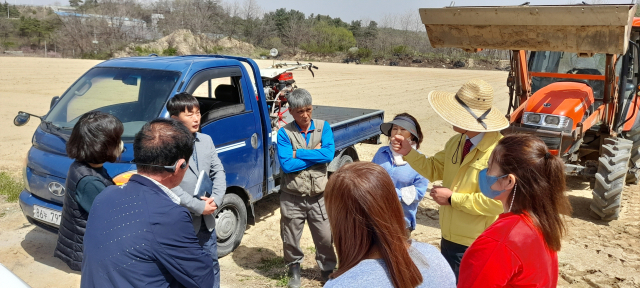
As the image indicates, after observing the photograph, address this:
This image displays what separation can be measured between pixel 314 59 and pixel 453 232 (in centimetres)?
4339

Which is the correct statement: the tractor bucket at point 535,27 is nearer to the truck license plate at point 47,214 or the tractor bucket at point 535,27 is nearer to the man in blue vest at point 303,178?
the man in blue vest at point 303,178

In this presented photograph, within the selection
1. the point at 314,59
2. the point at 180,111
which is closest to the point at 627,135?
the point at 180,111

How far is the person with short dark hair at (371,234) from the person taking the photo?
1399 millimetres

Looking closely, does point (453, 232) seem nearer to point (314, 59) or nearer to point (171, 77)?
point (171, 77)

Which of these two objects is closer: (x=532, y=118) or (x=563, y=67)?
(x=532, y=118)

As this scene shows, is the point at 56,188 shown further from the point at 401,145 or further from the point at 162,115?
the point at 401,145

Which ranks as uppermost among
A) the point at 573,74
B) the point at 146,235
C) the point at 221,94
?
the point at 573,74

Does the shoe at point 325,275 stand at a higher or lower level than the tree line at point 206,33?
lower

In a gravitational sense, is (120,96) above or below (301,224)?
above

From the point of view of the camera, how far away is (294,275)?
4164 mm

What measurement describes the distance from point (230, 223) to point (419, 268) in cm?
346

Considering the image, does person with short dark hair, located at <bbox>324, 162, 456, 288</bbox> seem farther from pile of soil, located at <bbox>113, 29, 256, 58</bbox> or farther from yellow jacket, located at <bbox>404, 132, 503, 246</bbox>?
pile of soil, located at <bbox>113, 29, 256, 58</bbox>

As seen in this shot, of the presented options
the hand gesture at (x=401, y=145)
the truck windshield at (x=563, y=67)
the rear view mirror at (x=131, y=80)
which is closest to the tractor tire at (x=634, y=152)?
the truck windshield at (x=563, y=67)

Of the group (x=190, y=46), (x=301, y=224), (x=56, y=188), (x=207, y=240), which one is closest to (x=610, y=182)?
(x=301, y=224)
